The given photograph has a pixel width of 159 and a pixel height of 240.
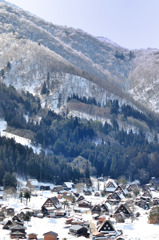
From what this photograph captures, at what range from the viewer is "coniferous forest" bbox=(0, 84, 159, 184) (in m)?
98.8

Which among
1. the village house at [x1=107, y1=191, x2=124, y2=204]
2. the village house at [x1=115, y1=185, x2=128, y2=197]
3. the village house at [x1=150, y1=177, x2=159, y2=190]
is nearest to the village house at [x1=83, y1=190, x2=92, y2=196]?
the village house at [x1=115, y1=185, x2=128, y2=197]

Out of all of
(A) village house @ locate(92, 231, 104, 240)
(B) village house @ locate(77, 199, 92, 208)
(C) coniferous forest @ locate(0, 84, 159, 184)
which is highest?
(C) coniferous forest @ locate(0, 84, 159, 184)

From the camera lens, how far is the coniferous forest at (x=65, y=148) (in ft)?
324

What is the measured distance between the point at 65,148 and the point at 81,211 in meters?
51.6

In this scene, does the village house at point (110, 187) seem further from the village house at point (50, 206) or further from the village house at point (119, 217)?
the village house at point (119, 217)

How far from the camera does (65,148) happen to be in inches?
4825

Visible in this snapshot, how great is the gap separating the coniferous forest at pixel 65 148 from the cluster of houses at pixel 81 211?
22.7ft

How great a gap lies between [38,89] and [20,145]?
251 ft

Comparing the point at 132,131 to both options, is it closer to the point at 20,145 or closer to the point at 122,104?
the point at 122,104

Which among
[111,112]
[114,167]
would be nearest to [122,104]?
[111,112]

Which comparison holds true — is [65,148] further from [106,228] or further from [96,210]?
[106,228]

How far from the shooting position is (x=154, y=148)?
452ft

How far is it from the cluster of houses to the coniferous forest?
692 centimetres

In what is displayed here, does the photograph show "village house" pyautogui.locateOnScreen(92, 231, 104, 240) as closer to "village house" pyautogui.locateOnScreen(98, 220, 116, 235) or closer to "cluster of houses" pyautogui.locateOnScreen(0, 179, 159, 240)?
"cluster of houses" pyautogui.locateOnScreen(0, 179, 159, 240)
